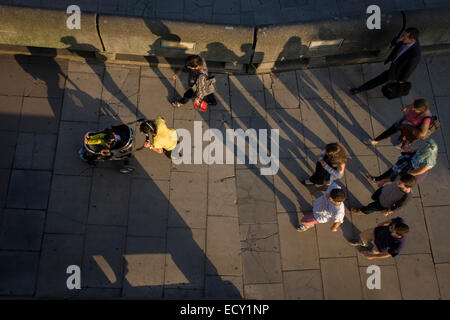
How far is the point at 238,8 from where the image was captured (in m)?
7.76

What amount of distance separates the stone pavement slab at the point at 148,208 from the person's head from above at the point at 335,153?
319 cm

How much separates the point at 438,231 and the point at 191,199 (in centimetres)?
494

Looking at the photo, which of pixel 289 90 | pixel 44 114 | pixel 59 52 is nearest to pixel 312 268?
pixel 289 90

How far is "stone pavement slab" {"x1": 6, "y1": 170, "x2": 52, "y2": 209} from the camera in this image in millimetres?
6191

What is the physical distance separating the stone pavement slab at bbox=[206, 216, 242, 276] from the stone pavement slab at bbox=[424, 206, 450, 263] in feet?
12.5

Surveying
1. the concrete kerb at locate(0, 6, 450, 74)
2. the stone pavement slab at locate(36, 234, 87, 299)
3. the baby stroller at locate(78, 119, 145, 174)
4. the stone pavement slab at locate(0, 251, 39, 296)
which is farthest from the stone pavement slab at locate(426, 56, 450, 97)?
the stone pavement slab at locate(0, 251, 39, 296)

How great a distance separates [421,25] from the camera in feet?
21.9

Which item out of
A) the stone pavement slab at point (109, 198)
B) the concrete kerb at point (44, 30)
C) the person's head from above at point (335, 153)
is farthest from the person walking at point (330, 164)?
the concrete kerb at point (44, 30)

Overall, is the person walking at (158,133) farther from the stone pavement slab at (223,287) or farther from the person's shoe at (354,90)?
the person's shoe at (354,90)

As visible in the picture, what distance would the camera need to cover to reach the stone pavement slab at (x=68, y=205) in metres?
6.12

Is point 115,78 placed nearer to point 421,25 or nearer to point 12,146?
point 12,146

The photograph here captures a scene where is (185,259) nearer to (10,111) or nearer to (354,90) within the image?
(10,111)

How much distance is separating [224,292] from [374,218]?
3.31m

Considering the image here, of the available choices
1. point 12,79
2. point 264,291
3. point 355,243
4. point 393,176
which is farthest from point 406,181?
point 12,79
